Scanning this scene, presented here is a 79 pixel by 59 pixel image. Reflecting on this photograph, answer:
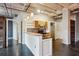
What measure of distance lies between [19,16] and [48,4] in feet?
2.00

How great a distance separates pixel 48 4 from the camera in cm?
253

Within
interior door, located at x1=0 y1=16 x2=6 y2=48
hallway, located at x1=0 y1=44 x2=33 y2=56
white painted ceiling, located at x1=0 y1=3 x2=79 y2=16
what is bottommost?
hallway, located at x1=0 y1=44 x2=33 y2=56

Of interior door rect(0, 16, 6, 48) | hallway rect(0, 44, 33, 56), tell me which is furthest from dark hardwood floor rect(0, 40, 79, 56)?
interior door rect(0, 16, 6, 48)

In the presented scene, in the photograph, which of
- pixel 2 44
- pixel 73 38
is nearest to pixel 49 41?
pixel 73 38

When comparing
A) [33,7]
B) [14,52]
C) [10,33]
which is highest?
[33,7]

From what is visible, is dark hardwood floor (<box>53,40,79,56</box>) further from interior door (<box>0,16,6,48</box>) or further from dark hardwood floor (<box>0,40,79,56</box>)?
interior door (<box>0,16,6,48</box>)

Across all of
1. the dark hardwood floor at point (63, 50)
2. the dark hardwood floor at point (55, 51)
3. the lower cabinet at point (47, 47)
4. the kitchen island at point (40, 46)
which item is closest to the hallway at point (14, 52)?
the dark hardwood floor at point (55, 51)

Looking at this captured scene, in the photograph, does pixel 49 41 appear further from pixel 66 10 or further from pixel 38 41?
pixel 66 10

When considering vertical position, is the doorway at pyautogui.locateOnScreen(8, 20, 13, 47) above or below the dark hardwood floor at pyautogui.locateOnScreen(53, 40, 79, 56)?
above

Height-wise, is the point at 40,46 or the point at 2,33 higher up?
the point at 2,33

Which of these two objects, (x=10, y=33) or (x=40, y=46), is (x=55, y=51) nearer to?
(x=40, y=46)

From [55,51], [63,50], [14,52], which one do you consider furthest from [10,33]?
[63,50]

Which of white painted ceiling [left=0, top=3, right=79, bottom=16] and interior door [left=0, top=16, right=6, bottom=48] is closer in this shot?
white painted ceiling [left=0, top=3, right=79, bottom=16]

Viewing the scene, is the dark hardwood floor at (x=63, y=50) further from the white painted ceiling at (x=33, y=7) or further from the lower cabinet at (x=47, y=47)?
the white painted ceiling at (x=33, y=7)
